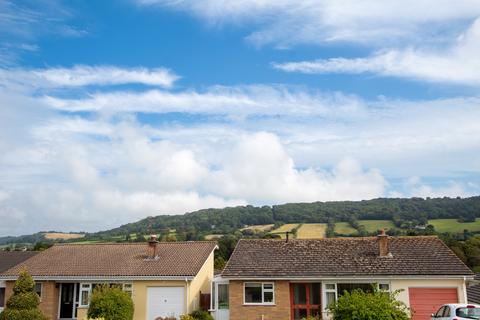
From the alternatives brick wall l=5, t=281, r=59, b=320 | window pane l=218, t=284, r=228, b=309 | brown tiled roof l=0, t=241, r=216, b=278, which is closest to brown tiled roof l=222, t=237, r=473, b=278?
window pane l=218, t=284, r=228, b=309

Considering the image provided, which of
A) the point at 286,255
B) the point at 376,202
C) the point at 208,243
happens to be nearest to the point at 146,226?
the point at 376,202

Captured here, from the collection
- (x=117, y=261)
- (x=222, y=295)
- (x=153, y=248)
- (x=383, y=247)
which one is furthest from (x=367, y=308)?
(x=117, y=261)

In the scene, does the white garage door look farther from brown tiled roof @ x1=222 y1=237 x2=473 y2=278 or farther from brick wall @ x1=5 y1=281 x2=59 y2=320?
brick wall @ x1=5 y1=281 x2=59 y2=320

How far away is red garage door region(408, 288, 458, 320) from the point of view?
2502 centimetres

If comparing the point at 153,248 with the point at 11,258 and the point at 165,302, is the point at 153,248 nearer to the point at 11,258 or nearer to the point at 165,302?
the point at 165,302

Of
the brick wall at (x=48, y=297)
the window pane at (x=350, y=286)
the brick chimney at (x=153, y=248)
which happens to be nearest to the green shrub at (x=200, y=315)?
the brick chimney at (x=153, y=248)

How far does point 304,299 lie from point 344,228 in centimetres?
5489

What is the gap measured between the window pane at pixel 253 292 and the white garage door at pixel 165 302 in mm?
4146

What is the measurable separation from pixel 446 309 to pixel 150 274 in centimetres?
1660

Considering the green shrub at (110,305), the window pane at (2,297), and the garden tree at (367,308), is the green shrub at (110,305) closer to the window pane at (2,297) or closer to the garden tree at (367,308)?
the window pane at (2,297)

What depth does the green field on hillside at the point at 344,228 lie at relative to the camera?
74.9 metres

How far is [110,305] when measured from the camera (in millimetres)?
25344

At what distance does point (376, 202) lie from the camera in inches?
3671

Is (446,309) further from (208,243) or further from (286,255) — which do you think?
Result: (208,243)
